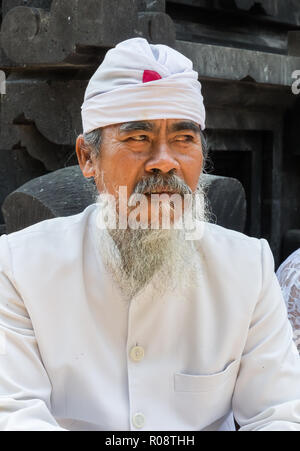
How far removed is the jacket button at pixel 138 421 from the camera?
2521 mm

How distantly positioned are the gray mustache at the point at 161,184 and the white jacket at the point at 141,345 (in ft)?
1.03

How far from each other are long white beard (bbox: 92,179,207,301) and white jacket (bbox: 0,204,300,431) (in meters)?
0.03

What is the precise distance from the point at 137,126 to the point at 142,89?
5.4 inches

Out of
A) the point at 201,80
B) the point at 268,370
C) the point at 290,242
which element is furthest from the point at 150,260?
the point at 290,242

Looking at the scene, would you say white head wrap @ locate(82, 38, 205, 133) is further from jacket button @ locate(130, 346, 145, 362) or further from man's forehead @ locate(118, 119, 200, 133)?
jacket button @ locate(130, 346, 145, 362)

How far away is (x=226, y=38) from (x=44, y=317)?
11.8ft

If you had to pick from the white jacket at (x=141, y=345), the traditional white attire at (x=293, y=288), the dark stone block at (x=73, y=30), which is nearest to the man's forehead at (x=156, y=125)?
the white jacket at (x=141, y=345)

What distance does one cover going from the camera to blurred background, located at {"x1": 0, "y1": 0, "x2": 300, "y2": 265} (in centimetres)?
412

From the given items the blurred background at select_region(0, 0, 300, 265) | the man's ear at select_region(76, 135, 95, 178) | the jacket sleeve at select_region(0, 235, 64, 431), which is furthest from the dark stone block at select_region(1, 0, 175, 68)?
the jacket sleeve at select_region(0, 235, 64, 431)

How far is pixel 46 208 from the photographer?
13.0ft

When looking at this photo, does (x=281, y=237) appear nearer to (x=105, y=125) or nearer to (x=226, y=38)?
(x=226, y=38)

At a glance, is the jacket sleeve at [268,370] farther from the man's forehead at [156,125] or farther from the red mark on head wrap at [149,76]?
the red mark on head wrap at [149,76]

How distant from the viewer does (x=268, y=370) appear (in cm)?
261

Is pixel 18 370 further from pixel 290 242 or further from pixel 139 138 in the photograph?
pixel 290 242
